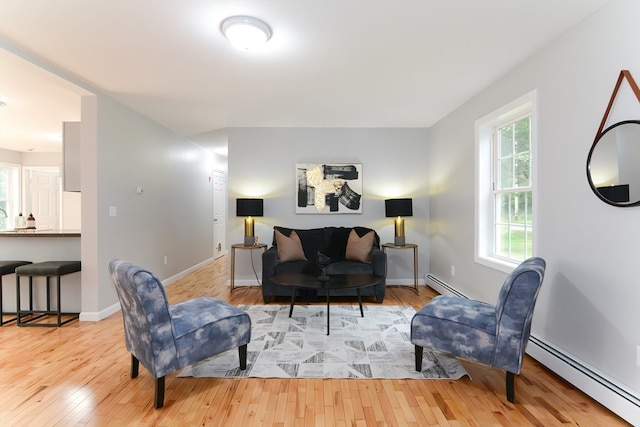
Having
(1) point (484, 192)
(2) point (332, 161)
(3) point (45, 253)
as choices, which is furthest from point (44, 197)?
(1) point (484, 192)

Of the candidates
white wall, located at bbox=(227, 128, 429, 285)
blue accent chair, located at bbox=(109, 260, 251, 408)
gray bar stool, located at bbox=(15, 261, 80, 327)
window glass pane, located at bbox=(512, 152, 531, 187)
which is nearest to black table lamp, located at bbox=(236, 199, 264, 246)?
white wall, located at bbox=(227, 128, 429, 285)

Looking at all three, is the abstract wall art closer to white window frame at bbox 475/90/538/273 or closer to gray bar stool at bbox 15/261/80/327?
white window frame at bbox 475/90/538/273

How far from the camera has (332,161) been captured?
16.7ft

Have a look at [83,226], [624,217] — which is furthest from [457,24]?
[83,226]

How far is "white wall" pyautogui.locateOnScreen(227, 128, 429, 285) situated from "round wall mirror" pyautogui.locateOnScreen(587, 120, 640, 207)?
9.97 feet

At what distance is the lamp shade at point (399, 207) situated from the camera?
4633mm

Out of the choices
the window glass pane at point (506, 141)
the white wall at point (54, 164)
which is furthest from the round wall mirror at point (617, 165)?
the white wall at point (54, 164)

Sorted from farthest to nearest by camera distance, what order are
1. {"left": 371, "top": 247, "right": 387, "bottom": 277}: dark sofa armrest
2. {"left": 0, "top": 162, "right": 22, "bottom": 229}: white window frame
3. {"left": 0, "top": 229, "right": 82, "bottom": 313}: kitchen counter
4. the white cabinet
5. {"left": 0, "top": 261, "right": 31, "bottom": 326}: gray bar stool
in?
{"left": 0, "top": 162, "right": 22, "bottom": 229}: white window frame
{"left": 371, "top": 247, "right": 387, "bottom": 277}: dark sofa armrest
the white cabinet
{"left": 0, "top": 229, "right": 82, "bottom": 313}: kitchen counter
{"left": 0, "top": 261, "right": 31, "bottom": 326}: gray bar stool

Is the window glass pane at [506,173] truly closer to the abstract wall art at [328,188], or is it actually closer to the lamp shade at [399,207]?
Result: the lamp shade at [399,207]

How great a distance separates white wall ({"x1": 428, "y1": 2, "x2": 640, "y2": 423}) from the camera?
1.90 metres

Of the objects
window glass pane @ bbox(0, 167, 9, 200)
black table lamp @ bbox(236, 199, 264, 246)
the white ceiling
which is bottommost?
black table lamp @ bbox(236, 199, 264, 246)

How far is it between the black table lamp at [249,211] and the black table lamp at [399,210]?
1819 mm

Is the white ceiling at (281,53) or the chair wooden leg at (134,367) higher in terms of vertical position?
the white ceiling at (281,53)

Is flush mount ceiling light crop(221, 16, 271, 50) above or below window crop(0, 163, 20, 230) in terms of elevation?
above
